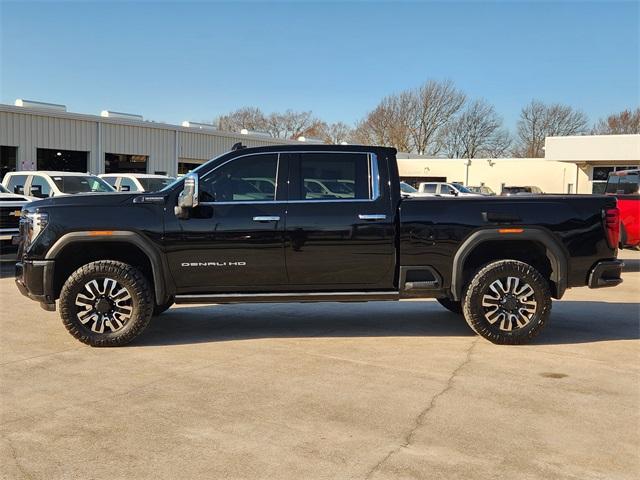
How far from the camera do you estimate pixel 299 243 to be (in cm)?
643

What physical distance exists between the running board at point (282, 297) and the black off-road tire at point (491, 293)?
806 millimetres

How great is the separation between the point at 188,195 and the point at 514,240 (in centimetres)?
339

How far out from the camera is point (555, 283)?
264 inches

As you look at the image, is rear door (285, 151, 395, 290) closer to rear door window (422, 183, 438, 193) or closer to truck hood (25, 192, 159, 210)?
truck hood (25, 192, 159, 210)

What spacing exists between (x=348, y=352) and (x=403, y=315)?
6.80ft

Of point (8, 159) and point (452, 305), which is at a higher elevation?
point (8, 159)

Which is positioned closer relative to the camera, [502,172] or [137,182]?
[137,182]

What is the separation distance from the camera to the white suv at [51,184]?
15445 millimetres

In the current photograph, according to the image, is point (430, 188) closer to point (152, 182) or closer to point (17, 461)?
point (152, 182)

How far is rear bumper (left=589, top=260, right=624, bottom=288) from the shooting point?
262 inches

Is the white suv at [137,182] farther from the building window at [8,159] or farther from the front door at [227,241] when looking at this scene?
the front door at [227,241]

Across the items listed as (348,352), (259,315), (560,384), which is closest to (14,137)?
(259,315)

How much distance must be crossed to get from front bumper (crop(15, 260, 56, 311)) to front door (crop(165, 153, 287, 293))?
122 centimetres

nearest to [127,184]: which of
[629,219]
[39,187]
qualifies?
[39,187]
